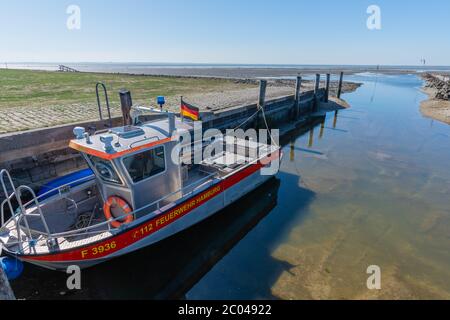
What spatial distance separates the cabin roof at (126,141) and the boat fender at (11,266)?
255 centimetres

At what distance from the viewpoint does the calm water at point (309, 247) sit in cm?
633

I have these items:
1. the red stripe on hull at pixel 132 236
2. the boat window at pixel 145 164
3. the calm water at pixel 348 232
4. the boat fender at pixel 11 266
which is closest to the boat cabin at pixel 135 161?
the boat window at pixel 145 164

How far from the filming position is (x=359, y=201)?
1017cm

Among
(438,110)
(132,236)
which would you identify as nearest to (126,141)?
(132,236)

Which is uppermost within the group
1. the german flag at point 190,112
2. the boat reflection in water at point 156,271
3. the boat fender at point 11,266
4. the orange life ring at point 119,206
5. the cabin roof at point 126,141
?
the german flag at point 190,112

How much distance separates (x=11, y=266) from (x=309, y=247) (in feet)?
23.3

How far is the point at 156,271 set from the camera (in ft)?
22.6

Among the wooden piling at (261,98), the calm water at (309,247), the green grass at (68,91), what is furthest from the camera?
the green grass at (68,91)

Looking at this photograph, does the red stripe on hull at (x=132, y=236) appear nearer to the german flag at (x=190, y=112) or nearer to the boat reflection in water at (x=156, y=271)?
the boat reflection in water at (x=156, y=271)

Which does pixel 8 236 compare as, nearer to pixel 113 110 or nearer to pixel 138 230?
pixel 138 230

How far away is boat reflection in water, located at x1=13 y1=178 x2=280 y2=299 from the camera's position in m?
6.08

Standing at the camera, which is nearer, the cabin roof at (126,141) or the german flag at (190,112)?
the cabin roof at (126,141)

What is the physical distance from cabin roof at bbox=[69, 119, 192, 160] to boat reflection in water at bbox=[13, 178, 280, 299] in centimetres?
294
